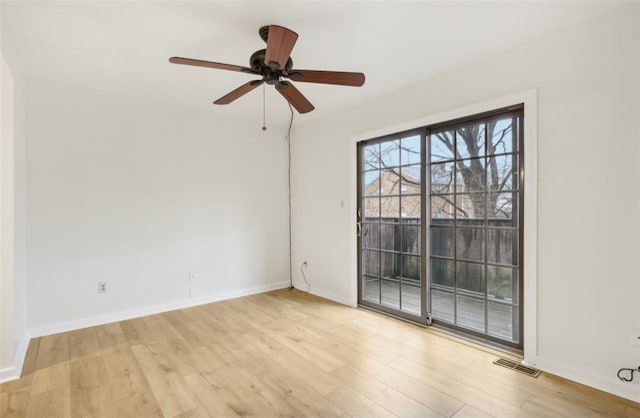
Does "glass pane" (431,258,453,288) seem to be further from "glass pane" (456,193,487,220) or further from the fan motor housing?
the fan motor housing

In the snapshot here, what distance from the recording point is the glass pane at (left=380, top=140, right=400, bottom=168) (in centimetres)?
352

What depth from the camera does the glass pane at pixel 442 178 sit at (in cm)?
305

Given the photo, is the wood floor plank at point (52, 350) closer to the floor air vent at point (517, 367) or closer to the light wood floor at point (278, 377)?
the light wood floor at point (278, 377)

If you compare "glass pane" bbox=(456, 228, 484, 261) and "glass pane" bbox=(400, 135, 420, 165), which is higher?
"glass pane" bbox=(400, 135, 420, 165)

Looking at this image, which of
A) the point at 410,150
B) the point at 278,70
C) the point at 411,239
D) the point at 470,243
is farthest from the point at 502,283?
the point at 278,70

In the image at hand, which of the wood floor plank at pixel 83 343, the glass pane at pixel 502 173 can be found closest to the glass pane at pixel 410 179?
the glass pane at pixel 502 173

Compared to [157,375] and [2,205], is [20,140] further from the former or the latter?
[157,375]

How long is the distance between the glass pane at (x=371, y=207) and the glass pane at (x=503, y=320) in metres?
1.51

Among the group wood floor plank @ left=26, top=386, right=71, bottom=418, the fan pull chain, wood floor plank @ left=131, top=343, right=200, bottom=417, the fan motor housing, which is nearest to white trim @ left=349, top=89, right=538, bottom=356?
the fan motor housing

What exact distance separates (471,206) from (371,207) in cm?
121

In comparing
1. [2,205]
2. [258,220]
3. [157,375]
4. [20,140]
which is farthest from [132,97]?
[157,375]

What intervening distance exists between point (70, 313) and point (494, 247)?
416 cm

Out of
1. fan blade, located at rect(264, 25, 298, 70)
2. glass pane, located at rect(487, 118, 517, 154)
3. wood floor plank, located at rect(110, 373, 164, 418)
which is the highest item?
fan blade, located at rect(264, 25, 298, 70)

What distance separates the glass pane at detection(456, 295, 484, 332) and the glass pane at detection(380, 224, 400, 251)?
2.77ft
